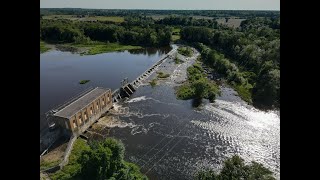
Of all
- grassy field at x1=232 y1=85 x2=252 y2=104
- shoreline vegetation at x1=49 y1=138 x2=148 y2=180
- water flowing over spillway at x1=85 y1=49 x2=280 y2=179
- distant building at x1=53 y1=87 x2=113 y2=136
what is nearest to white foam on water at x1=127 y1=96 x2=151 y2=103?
water flowing over spillway at x1=85 y1=49 x2=280 y2=179

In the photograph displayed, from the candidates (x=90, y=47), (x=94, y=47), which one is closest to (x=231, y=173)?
(x=94, y=47)

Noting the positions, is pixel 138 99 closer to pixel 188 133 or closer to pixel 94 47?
pixel 188 133

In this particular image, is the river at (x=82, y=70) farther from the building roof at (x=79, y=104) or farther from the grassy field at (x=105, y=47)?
the grassy field at (x=105, y=47)

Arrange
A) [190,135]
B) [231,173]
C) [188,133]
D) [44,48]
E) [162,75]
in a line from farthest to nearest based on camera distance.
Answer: [44,48], [162,75], [188,133], [190,135], [231,173]

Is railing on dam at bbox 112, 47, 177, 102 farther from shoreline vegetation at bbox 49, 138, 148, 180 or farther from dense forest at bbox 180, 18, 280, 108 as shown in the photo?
shoreline vegetation at bbox 49, 138, 148, 180

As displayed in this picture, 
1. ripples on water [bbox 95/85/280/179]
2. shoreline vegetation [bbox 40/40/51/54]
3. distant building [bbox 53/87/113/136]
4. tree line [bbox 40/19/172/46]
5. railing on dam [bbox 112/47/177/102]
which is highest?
tree line [bbox 40/19/172/46]

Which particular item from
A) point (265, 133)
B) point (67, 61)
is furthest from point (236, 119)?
point (67, 61)
